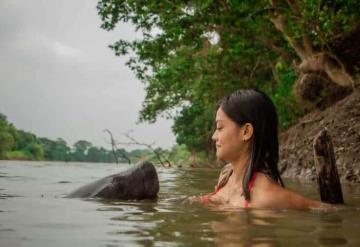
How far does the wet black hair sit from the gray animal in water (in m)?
1.72

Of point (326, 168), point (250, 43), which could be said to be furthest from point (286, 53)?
point (326, 168)

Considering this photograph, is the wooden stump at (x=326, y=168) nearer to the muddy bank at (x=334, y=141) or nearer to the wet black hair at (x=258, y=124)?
the wet black hair at (x=258, y=124)

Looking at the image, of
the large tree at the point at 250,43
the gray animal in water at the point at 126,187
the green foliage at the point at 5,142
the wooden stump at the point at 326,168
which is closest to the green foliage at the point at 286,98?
the large tree at the point at 250,43

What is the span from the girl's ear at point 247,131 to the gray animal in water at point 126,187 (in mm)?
1775

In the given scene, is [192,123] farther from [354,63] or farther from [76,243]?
[76,243]

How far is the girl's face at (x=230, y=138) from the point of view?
399 cm

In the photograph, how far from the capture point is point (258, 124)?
3.96m

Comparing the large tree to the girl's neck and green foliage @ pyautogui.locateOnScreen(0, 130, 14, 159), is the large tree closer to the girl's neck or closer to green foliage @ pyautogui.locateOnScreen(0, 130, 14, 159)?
the girl's neck

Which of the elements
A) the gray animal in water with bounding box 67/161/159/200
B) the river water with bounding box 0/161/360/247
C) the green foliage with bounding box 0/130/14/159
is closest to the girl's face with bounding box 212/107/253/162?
the river water with bounding box 0/161/360/247

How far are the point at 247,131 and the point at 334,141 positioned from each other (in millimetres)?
8146

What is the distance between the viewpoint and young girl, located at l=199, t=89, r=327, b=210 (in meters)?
3.95

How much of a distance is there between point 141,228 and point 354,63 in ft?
36.4

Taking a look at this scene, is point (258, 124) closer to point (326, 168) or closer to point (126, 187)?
point (326, 168)

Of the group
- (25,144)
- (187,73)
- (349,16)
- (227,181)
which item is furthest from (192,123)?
(25,144)
